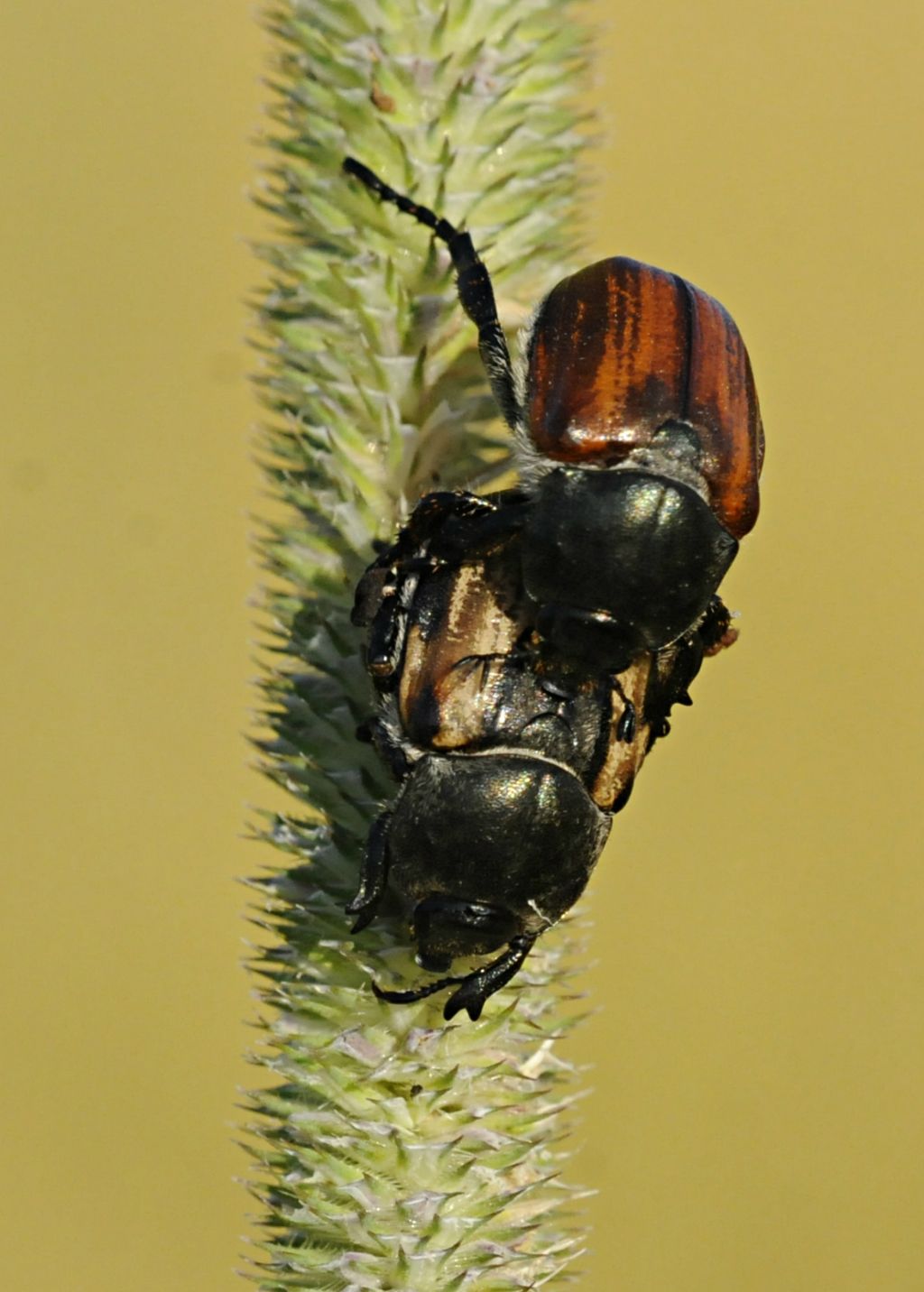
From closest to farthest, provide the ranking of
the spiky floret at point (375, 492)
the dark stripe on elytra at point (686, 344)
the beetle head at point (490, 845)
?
the beetle head at point (490, 845)
the dark stripe on elytra at point (686, 344)
the spiky floret at point (375, 492)

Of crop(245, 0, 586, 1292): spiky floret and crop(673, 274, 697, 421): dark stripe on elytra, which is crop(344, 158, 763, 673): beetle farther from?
crop(245, 0, 586, 1292): spiky floret

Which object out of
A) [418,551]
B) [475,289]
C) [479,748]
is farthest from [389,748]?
[475,289]

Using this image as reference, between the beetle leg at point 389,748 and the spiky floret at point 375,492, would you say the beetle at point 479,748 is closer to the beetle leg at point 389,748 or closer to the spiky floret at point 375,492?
the beetle leg at point 389,748

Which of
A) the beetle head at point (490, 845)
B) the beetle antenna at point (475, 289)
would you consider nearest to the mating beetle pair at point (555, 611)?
the beetle head at point (490, 845)

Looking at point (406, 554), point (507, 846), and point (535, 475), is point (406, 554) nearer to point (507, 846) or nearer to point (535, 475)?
point (535, 475)

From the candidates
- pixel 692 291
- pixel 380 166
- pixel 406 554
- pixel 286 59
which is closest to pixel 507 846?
pixel 406 554

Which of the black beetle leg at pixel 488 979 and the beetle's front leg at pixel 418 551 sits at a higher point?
the beetle's front leg at pixel 418 551

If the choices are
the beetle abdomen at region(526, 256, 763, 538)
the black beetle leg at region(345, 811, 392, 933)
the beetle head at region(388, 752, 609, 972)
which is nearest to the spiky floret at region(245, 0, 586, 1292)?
the black beetle leg at region(345, 811, 392, 933)

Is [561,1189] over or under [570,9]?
under
